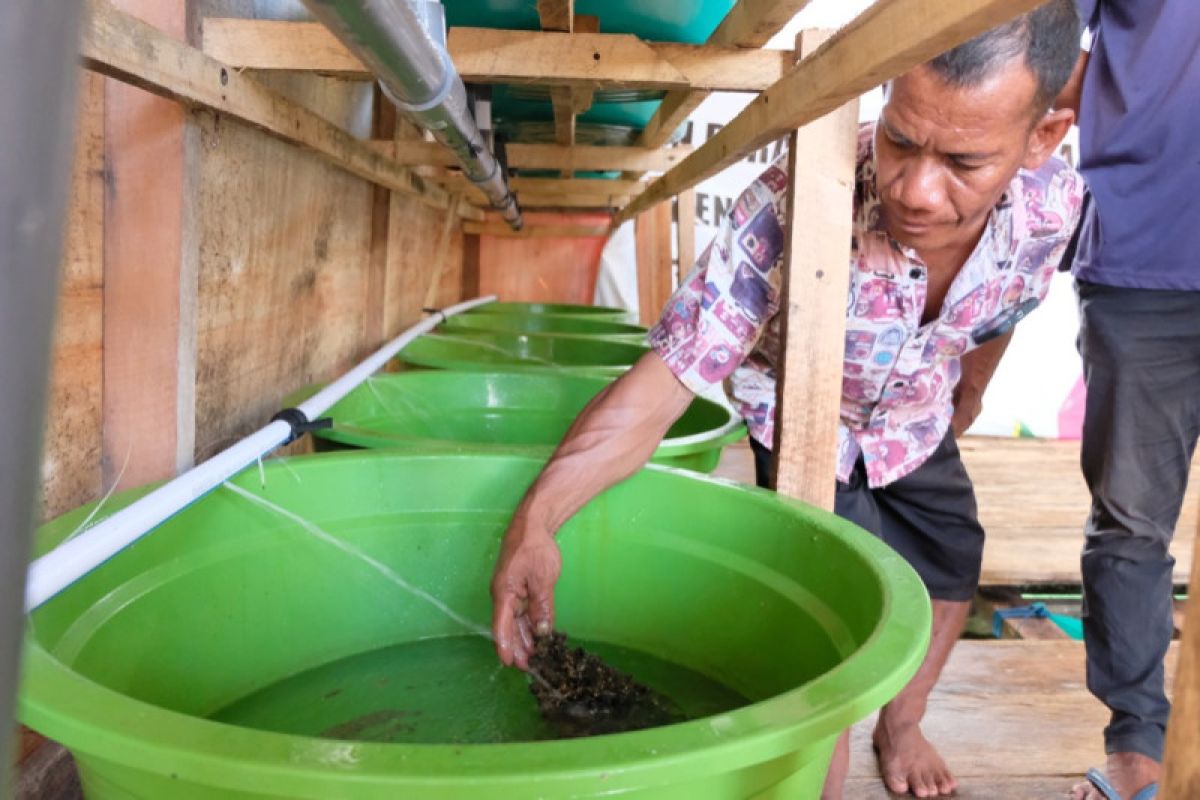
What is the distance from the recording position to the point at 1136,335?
161 centimetres

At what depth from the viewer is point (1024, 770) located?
1736 mm

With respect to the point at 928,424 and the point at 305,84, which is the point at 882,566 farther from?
the point at 305,84

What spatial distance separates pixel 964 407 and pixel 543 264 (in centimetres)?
369

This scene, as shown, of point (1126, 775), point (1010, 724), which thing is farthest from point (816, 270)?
point (1010, 724)

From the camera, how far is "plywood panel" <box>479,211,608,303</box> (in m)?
5.18

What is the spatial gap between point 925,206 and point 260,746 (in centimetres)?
95

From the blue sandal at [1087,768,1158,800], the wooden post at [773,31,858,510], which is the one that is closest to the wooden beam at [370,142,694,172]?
the wooden post at [773,31,858,510]

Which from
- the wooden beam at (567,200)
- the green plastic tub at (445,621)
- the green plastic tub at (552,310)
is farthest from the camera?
Result: the wooden beam at (567,200)

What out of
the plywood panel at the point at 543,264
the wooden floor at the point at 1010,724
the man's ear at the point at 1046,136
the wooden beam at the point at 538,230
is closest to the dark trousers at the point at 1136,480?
the wooden floor at the point at 1010,724

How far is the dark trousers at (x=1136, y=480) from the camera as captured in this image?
1604 mm

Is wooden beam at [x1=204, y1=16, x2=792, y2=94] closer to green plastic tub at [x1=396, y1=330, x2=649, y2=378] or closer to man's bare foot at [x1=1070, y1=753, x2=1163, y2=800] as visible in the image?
green plastic tub at [x1=396, y1=330, x2=649, y2=378]

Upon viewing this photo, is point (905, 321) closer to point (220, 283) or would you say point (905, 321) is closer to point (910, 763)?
point (910, 763)

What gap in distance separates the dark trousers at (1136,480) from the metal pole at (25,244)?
176 cm

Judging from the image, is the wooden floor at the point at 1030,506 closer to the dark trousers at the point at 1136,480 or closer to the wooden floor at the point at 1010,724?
the wooden floor at the point at 1010,724
